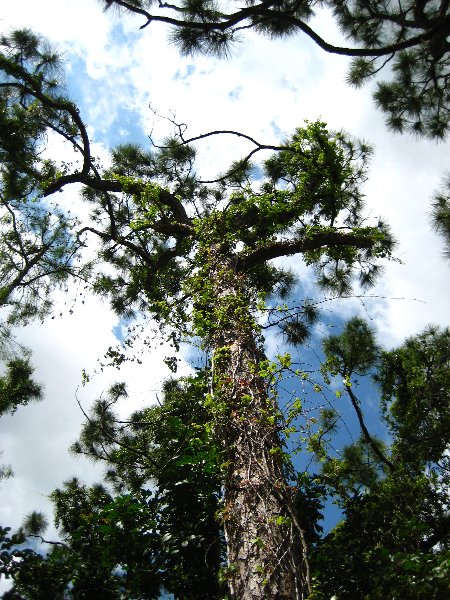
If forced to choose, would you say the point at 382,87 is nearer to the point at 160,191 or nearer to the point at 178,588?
the point at 160,191

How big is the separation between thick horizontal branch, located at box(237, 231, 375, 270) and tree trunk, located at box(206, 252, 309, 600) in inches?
64.0

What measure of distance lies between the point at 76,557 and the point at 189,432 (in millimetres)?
1414

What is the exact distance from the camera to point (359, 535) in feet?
12.4

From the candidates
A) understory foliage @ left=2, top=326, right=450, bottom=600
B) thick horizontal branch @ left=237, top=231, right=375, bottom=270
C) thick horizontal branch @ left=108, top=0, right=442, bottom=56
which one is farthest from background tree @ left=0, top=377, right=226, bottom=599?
thick horizontal branch @ left=108, top=0, right=442, bottom=56

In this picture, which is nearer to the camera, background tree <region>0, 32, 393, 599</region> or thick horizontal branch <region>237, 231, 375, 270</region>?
background tree <region>0, 32, 393, 599</region>

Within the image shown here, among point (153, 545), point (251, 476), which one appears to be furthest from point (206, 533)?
point (251, 476)

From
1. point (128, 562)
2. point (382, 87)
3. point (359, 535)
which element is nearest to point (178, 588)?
point (128, 562)

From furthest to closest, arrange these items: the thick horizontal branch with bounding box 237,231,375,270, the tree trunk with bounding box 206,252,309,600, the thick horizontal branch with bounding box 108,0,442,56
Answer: the thick horizontal branch with bounding box 237,231,375,270, the thick horizontal branch with bounding box 108,0,442,56, the tree trunk with bounding box 206,252,309,600

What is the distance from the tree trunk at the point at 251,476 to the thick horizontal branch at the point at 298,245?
1.63m

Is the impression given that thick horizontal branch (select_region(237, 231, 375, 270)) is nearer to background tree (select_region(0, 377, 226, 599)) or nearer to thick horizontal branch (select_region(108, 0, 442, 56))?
background tree (select_region(0, 377, 226, 599))

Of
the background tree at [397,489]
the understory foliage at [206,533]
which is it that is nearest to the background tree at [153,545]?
the understory foliage at [206,533]

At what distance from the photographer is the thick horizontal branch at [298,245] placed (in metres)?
5.51

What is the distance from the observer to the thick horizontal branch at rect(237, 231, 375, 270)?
5512 mm

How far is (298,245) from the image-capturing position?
5.84 m
